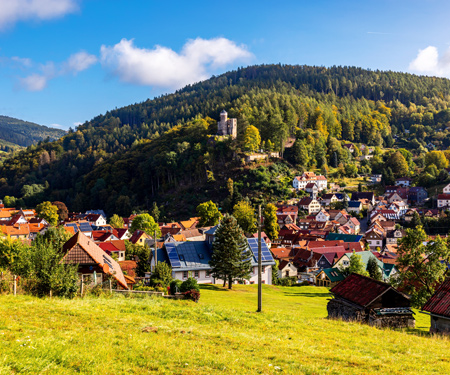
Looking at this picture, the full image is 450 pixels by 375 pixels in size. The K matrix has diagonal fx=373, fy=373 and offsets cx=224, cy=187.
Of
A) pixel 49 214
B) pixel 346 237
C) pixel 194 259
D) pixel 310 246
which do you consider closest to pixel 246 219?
pixel 310 246

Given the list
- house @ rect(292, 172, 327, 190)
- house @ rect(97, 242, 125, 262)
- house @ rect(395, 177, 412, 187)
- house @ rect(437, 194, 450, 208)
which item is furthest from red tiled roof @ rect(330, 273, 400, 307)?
house @ rect(395, 177, 412, 187)

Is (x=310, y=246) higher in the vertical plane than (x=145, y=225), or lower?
lower

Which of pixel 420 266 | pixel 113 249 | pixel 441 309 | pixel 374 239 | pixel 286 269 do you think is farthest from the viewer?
pixel 374 239

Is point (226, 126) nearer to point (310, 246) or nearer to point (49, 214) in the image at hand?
point (49, 214)

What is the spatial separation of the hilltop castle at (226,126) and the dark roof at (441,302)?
96.9 metres

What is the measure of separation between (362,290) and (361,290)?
9 centimetres

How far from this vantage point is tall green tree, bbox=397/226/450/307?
1143 inches

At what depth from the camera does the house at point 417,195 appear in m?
106

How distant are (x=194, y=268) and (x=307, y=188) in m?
68.9

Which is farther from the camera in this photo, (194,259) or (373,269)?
(373,269)

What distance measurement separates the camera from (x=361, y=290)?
2278cm

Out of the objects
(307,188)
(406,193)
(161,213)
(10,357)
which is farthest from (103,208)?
(10,357)

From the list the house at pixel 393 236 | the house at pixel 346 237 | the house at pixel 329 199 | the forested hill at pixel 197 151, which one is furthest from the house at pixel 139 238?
the house at pixel 329 199

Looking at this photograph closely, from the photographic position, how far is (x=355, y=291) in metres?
23.1
